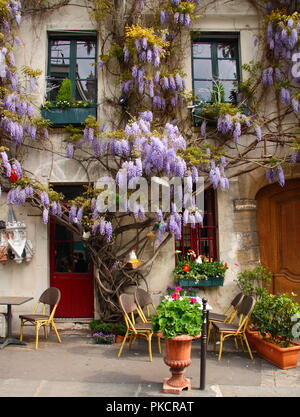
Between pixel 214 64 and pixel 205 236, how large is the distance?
11.8ft

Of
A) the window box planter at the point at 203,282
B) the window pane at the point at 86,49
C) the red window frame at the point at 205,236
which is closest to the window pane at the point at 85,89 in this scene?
the window pane at the point at 86,49

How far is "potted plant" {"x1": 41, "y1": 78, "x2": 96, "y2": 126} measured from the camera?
796 cm

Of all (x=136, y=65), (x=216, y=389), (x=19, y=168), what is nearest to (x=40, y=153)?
(x=19, y=168)

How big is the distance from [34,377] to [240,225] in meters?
4.59

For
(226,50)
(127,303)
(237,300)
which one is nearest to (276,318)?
(237,300)

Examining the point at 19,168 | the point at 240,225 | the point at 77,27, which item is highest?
the point at 77,27

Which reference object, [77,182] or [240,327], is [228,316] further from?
[77,182]

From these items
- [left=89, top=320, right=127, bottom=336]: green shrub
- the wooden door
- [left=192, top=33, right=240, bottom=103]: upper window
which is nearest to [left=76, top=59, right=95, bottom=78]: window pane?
[left=192, top=33, right=240, bottom=103]: upper window

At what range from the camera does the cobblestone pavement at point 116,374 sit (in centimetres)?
492

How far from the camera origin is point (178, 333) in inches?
190

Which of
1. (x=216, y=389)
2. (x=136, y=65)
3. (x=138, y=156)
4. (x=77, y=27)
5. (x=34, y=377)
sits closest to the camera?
(x=216, y=389)

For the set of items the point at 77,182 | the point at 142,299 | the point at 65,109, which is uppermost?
the point at 65,109

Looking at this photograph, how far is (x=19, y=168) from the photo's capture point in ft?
24.3

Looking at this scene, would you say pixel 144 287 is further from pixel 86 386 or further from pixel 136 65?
pixel 136 65
